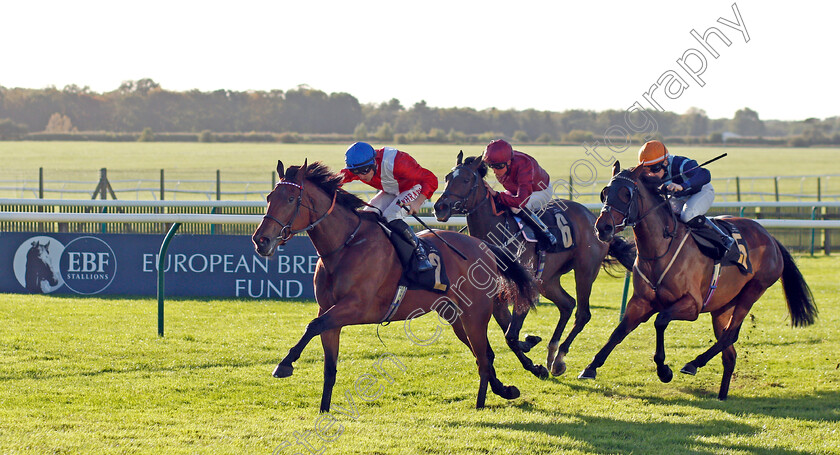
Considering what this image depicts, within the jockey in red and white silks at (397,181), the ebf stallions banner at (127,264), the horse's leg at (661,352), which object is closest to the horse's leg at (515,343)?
the horse's leg at (661,352)

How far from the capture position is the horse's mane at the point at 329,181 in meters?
4.94

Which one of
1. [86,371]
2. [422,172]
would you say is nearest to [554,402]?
[422,172]

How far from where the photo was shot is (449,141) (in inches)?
2127

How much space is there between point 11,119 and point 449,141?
123 ft

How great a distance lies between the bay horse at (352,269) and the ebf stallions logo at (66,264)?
4989 millimetres

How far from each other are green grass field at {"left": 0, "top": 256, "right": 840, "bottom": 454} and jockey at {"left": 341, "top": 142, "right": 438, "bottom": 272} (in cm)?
105

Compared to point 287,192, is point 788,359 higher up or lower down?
lower down

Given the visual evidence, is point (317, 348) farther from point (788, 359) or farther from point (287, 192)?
point (788, 359)

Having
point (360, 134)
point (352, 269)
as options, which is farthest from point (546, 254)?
point (360, 134)

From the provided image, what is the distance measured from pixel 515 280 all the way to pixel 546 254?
1011 millimetres

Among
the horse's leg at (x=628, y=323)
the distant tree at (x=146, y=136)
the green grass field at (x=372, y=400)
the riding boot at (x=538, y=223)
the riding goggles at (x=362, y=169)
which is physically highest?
the distant tree at (x=146, y=136)

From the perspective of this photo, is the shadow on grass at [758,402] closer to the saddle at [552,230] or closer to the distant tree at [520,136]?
the saddle at [552,230]

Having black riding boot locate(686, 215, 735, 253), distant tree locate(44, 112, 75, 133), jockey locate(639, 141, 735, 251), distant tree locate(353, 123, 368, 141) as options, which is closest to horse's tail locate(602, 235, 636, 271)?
jockey locate(639, 141, 735, 251)

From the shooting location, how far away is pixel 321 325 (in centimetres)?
467
